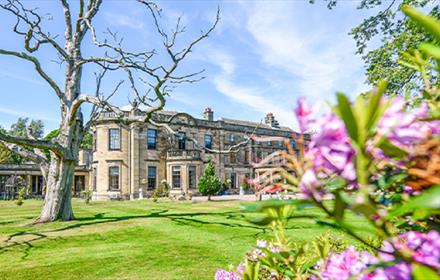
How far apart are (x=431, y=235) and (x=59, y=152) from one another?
575 inches

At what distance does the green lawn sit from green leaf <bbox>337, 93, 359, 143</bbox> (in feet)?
17.6

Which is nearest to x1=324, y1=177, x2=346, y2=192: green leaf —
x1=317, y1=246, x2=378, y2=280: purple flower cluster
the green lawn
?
x1=317, y1=246, x2=378, y2=280: purple flower cluster

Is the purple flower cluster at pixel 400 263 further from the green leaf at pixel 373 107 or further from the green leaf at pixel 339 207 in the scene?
the green leaf at pixel 373 107

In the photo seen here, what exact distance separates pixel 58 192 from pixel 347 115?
14.9 m

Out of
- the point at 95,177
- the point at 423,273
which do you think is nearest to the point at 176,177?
the point at 95,177

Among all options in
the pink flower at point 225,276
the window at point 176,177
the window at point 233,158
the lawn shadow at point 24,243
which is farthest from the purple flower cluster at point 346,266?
the window at point 233,158

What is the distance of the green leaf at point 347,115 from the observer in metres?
0.54

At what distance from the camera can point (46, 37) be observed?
13773 millimetres

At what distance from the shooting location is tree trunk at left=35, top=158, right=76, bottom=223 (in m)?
13.4

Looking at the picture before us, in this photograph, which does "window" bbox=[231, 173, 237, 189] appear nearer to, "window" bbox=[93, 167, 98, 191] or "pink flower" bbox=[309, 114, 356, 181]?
"window" bbox=[93, 167, 98, 191]

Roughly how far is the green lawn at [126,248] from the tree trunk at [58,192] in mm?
857

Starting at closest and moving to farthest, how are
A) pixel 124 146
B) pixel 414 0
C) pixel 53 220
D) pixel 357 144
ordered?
pixel 357 144, pixel 414 0, pixel 53 220, pixel 124 146

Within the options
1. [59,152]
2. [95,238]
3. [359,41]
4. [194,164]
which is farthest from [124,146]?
[359,41]

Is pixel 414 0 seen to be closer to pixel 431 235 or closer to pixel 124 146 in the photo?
pixel 431 235
